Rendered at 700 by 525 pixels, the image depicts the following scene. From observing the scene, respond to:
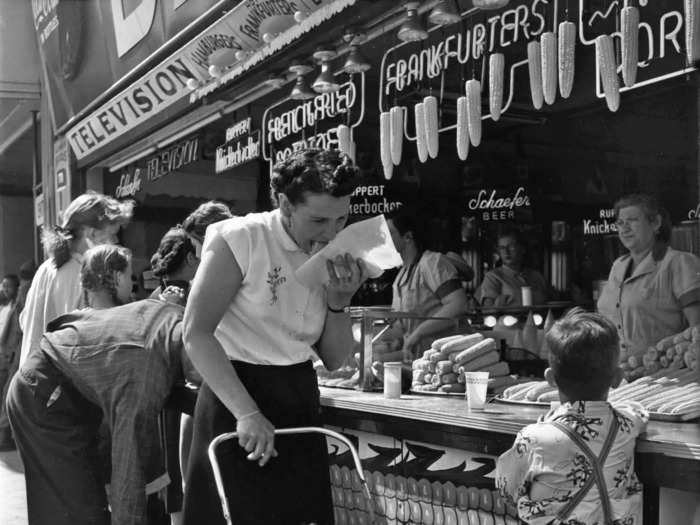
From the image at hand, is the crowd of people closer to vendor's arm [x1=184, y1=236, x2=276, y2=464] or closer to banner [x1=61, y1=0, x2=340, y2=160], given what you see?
vendor's arm [x1=184, y1=236, x2=276, y2=464]

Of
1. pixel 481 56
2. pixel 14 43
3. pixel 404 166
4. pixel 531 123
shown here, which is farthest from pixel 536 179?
pixel 14 43

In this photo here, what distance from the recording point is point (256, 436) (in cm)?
252

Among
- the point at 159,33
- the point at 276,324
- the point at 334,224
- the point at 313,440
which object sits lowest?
the point at 313,440

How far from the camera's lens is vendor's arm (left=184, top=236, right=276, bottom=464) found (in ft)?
8.30

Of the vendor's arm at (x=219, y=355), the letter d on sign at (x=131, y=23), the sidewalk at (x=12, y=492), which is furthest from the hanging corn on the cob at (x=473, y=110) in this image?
the letter d on sign at (x=131, y=23)

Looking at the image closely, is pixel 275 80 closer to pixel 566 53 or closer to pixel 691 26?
pixel 566 53

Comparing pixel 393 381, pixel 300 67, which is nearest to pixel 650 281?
pixel 393 381

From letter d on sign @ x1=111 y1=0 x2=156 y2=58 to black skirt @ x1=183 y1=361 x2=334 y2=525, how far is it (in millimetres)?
6162

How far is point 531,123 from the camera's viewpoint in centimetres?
930

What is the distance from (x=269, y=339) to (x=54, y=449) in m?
1.63

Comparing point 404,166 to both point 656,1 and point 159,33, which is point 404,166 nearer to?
point 159,33

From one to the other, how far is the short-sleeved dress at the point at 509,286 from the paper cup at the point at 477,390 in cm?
480

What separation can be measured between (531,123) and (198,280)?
287 inches

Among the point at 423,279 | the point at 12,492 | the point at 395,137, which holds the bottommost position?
the point at 12,492
